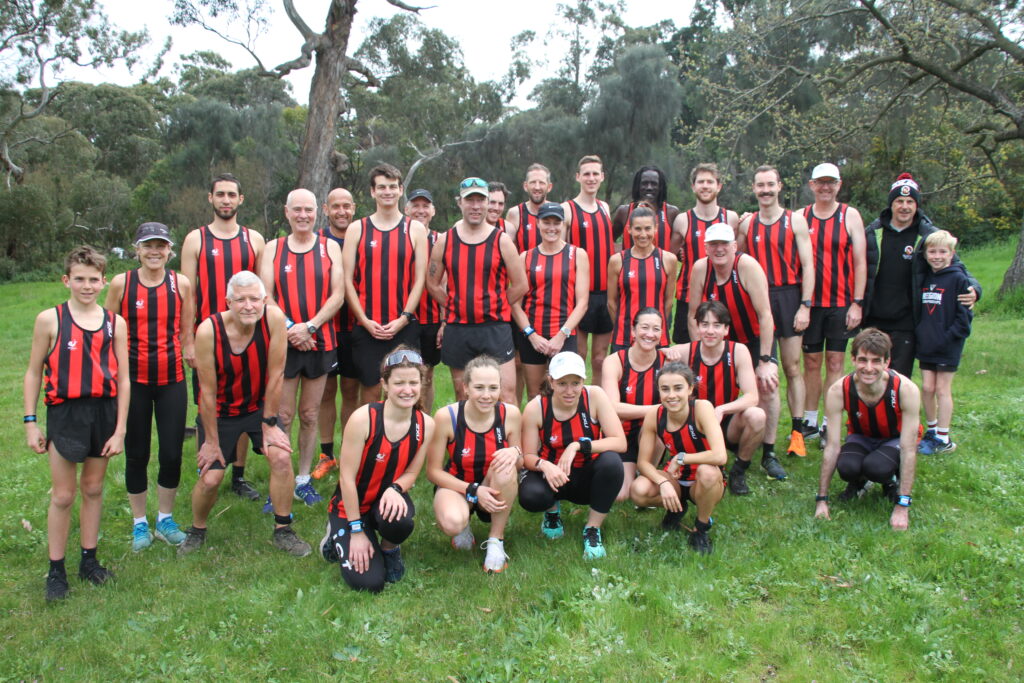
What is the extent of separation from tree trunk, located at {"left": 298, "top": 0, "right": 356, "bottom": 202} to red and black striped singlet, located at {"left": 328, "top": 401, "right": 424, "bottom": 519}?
10.5 m

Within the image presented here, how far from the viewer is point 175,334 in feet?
16.3

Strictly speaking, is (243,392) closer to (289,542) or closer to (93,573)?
(289,542)

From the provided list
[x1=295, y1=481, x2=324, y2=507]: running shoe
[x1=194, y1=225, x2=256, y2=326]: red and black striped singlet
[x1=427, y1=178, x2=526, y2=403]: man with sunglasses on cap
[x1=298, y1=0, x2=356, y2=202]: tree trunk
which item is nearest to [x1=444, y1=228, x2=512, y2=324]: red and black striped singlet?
[x1=427, y1=178, x2=526, y2=403]: man with sunglasses on cap

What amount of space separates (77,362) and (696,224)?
4.64m

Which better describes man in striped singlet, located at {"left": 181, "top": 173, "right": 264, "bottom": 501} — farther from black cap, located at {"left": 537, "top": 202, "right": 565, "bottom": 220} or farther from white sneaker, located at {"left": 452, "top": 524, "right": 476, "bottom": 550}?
black cap, located at {"left": 537, "top": 202, "right": 565, "bottom": 220}

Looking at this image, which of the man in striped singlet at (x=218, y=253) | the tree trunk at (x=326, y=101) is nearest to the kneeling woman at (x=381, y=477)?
the man in striped singlet at (x=218, y=253)

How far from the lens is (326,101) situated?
14.0 metres

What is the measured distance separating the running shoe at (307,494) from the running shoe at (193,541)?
823 mm

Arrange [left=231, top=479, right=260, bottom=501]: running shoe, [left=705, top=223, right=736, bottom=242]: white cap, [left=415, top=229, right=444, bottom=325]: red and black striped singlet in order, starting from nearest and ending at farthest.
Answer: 1. [left=705, top=223, right=736, bottom=242]: white cap
2. [left=231, top=479, right=260, bottom=501]: running shoe
3. [left=415, top=229, right=444, bottom=325]: red and black striped singlet

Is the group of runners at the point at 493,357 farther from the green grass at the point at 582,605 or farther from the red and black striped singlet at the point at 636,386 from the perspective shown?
the green grass at the point at 582,605

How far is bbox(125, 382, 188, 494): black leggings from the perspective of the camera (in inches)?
192

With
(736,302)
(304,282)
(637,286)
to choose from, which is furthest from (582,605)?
(304,282)

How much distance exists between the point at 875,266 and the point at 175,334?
5417 millimetres

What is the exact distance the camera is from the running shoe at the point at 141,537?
496 centimetres
